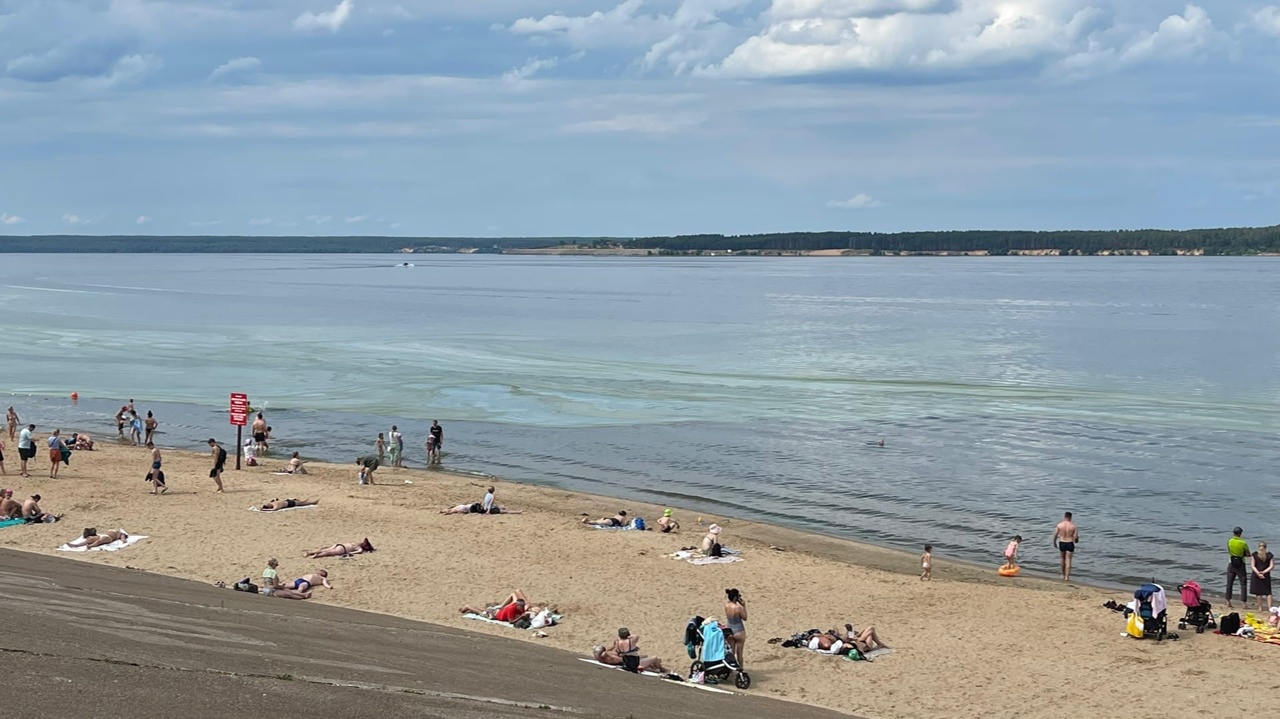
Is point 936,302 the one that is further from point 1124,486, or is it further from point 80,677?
point 80,677

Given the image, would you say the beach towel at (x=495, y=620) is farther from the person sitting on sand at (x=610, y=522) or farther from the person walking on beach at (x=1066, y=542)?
the person walking on beach at (x=1066, y=542)

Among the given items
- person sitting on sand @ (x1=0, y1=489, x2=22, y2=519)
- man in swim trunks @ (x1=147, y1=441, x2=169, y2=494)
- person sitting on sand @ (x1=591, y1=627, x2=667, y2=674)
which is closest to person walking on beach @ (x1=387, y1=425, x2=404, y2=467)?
man in swim trunks @ (x1=147, y1=441, x2=169, y2=494)

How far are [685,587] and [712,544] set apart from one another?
2.24 metres

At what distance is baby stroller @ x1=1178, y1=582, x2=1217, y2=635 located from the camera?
63.2 ft

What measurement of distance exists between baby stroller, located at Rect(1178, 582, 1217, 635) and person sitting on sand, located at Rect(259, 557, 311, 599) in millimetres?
14149

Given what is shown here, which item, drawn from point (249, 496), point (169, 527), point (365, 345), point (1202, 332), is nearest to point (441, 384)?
point (365, 345)

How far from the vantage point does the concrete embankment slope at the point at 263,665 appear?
12.1m

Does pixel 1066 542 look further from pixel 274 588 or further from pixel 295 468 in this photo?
pixel 295 468

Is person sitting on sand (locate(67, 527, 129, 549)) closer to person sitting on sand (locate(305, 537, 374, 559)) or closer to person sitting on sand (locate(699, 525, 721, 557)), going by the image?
person sitting on sand (locate(305, 537, 374, 559))

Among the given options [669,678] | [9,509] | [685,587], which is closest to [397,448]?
[9,509]

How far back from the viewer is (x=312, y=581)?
20938mm

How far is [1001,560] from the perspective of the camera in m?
25.6

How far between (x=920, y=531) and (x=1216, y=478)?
36.5 ft

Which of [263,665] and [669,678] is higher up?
[263,665]
